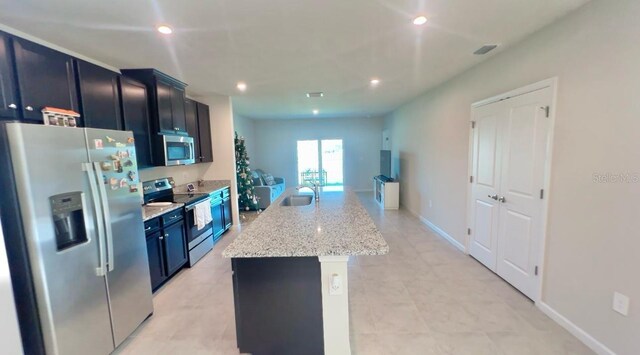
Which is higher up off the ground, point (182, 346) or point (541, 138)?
point (541, 138)

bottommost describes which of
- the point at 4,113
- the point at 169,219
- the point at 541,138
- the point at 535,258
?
the point at 535,258

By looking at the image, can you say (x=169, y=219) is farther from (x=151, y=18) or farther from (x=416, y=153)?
(x=416, y=153)

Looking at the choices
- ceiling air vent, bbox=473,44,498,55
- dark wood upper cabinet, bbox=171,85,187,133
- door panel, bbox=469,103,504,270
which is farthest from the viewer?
dark wood upper cabinet, bbox=171,85,187,133

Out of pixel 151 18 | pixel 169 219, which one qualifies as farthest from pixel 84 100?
pixel 169 219

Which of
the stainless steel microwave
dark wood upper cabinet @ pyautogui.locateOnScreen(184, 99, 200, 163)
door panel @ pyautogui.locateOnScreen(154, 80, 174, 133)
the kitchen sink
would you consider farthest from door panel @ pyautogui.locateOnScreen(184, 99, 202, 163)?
the kitchen sink

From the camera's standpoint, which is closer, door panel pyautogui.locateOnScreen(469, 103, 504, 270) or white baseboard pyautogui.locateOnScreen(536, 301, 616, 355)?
white baseboard pyautogui.locateOnScreen(536, 301, 616, 355)

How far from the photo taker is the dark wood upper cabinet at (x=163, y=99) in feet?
10.4

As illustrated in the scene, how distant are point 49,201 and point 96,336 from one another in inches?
40.1

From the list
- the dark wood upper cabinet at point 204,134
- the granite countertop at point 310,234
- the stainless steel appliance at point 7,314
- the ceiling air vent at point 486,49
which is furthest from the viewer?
the dark wood upper cabinet at point 204,134

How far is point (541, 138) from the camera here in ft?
7.73

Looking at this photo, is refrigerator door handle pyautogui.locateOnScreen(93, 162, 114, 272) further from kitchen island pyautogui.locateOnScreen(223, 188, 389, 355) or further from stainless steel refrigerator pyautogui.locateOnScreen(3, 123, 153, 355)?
kitchen island pyautogui.locateOnScreen(223, 188, 389, 355)

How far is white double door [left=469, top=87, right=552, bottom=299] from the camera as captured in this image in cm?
241

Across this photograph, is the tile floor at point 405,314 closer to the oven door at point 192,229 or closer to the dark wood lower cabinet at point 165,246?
the dark wood lower cabinet at point 165,246

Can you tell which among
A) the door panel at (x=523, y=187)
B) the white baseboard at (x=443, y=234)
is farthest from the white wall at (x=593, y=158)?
the white baseboard at (x=443, y=234)
